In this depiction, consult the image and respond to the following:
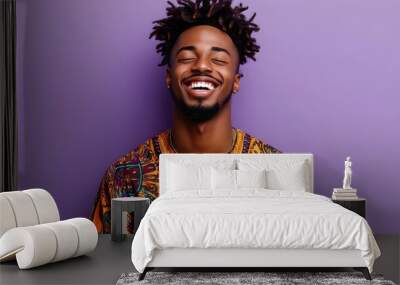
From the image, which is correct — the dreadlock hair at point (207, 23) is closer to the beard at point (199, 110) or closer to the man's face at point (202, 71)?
the man's face at point (202, 71)

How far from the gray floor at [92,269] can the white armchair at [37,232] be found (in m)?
0.08

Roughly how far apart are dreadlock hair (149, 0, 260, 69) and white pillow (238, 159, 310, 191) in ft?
3.57

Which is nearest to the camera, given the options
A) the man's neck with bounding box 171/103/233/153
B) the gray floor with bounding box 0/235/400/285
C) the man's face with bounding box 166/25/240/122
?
the gray floor with bounding box 0/235/400/285

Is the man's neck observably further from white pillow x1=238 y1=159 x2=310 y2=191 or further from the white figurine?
the white figurine

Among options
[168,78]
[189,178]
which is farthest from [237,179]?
[168,78]

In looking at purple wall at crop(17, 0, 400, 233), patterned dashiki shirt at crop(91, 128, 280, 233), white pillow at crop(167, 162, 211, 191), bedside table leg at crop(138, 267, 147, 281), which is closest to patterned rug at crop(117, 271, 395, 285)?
bedside table leg at crop(138, 267, 147, 281)

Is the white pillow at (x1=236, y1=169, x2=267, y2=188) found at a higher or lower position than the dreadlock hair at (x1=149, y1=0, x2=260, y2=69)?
lower

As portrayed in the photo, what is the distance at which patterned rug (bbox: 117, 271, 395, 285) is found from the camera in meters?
4.34

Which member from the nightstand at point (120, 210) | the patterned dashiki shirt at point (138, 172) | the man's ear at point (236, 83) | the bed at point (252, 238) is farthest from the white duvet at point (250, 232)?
the man's ear at point (236, 83)

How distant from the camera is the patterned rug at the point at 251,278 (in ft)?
14.2

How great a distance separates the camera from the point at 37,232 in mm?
4715

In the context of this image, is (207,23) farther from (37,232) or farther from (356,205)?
(37,232)

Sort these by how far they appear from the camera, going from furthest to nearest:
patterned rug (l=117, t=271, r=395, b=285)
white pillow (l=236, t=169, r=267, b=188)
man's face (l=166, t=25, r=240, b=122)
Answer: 1. man's face (l=166, t=25, r=240, b=122)
2. white pillow (l=236, t=169, r=267, b=188)
3. patterned rug (l=117, t=271, r=395, b=285)

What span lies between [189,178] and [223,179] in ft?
1.14
